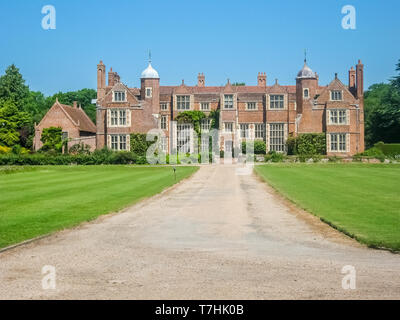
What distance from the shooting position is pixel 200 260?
7.55 metres

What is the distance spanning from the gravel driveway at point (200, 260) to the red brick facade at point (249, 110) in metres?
37.9

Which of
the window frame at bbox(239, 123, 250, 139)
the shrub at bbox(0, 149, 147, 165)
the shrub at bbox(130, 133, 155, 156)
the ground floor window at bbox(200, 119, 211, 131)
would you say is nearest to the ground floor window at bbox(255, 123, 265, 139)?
the window frame at bbox(239, 123, 250, 139)

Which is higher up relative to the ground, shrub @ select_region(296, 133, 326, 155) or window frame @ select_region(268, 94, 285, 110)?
window frame @ select_region(268, 94, 285, 110)

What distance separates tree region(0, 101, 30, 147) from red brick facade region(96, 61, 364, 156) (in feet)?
Answer: 31.3

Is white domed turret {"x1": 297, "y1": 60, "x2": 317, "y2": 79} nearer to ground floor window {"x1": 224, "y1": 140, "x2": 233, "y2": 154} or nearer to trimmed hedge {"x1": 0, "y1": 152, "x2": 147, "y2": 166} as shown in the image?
ground floor window {"x1": 224, "y1": 140, "x2": 233, "y2": 154}

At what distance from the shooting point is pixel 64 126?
50438 millimetres

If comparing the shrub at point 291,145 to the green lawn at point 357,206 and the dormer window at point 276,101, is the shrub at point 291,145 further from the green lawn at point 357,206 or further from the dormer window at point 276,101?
the green lawn at point 357,206

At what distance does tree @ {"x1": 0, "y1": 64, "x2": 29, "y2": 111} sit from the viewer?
7206cm

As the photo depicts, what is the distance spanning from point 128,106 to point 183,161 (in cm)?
973

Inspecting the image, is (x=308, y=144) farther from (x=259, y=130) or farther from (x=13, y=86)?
(x=13, y=86)

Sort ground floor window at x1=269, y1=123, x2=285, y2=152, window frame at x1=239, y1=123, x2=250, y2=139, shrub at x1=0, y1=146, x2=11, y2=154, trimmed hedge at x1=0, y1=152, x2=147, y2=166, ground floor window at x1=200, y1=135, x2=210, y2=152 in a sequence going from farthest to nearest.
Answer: window frame at x1=239, y1=123, x2=250, y2=139 → ground floor window at x1=269, y1=123, x2=285, y2=152 → ground floor window at x1=200, y1=135, x2=210, y2=152 → shrub at x1=0, y1=146, x2=11, y2=154 → trimmed hedge at x1=0, y1=152, x2=147, y2=166

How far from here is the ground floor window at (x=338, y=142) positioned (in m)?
50.2

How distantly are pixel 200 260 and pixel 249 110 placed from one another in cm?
4614
